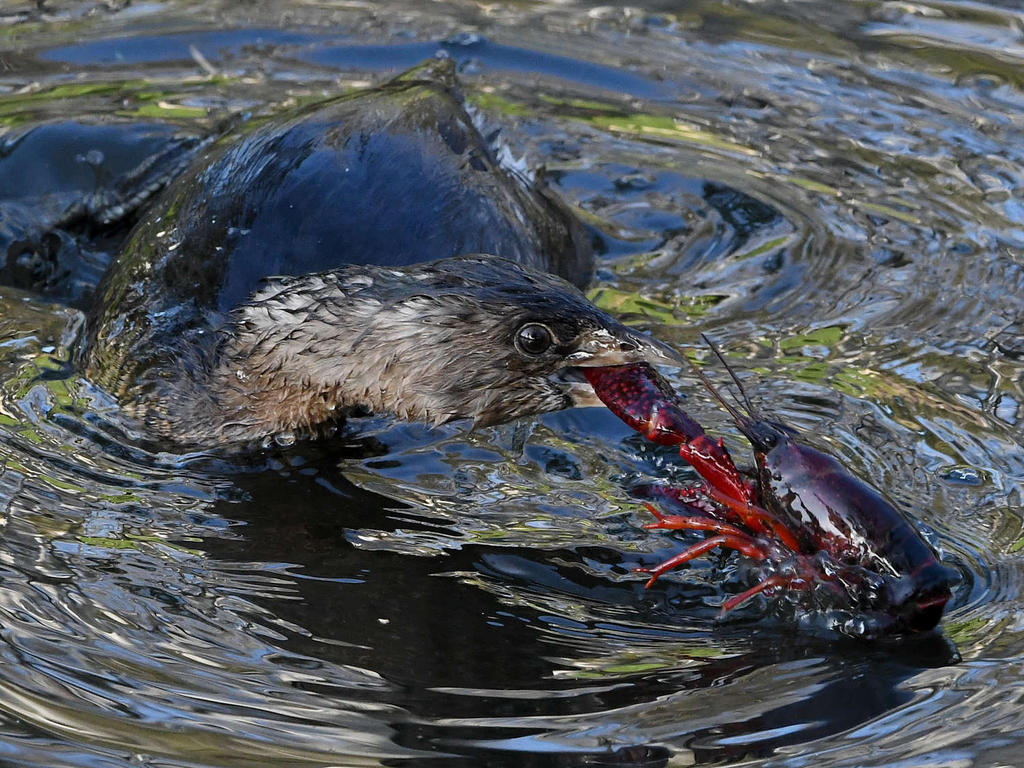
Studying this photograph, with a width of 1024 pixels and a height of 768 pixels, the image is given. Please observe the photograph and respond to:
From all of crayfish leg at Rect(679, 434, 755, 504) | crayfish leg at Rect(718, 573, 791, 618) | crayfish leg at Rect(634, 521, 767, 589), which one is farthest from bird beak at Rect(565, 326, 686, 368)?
crayfish leg at Rect(718, 573, 791, 618)

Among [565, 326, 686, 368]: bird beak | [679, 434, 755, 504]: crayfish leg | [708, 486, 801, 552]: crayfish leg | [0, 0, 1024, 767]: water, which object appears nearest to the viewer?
[0, 0, 1024, 767]: water

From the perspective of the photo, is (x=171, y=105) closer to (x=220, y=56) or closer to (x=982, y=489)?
(x=220, y=56)

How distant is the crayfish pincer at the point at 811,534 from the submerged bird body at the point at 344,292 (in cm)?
47

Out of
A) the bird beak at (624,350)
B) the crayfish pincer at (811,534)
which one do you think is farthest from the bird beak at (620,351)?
the crayfish pincer at (811,534)

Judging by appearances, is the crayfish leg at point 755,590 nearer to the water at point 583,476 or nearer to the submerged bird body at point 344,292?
the water at point 583,476

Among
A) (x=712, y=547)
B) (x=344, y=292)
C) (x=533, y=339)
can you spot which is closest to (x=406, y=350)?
(x=344, y=292)

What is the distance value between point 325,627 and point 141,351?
1.66 meters

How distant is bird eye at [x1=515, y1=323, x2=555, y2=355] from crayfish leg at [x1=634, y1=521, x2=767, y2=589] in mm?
817

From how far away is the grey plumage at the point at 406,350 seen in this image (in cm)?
469

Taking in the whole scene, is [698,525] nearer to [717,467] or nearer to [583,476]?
[717,467]

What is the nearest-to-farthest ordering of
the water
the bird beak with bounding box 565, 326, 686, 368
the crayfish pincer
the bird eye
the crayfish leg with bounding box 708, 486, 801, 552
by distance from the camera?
the water
the crayfish pincer
the crayfish leg with bounding box 708, 486, 801, 552
the bird beak with bounding box 565, 326, 686, 368
the bird eye

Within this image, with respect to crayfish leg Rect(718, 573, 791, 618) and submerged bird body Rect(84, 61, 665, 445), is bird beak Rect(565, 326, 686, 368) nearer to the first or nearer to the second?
submerged bird body Rect(84, 61, 665, 445)

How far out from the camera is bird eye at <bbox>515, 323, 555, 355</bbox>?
4.67 meters

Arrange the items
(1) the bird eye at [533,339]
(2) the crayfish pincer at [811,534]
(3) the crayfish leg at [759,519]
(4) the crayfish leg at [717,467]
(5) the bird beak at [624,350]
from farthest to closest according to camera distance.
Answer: (1) the bird eye at [533,339] < (5) the bird beak at [624,350] < (4) the crayfish leg at [717,467] < (3) the crayfish leg at [759,519] < (2) the crayfish pincer at [811,534]
